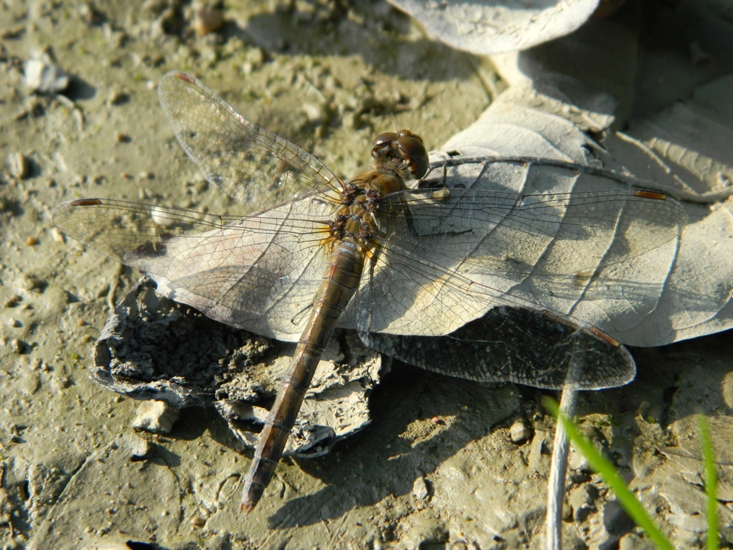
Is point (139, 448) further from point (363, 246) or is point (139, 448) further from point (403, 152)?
point (403, 152)

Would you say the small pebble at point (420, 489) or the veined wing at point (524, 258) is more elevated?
the veined wing at point (524, 258)

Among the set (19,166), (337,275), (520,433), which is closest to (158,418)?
(337,275)

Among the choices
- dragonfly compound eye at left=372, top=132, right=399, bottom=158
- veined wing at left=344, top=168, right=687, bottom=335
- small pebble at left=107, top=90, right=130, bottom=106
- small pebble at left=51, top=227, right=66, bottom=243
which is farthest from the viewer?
small pebble at left=107, top=90, right=130, bottom=106

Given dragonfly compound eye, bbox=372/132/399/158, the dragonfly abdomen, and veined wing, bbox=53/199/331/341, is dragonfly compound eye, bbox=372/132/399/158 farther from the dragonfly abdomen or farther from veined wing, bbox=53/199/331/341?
veined wing, bbox=53/199/331/341

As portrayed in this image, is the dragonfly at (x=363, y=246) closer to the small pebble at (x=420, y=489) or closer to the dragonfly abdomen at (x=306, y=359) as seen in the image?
the dragonfly abdomen at (x=306, y=359)

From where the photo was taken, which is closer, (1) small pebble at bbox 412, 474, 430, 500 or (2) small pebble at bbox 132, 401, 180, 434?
(1) small pebble at bbox 412, 474, 430, 500

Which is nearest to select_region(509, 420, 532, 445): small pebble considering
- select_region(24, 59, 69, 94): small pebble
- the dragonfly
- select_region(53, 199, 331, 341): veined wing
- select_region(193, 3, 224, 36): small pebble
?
the dragonfly

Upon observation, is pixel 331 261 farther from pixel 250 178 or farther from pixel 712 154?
pixel 712 154

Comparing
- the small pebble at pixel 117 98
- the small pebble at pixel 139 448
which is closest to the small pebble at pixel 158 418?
the small pebble at pixel 139 448
